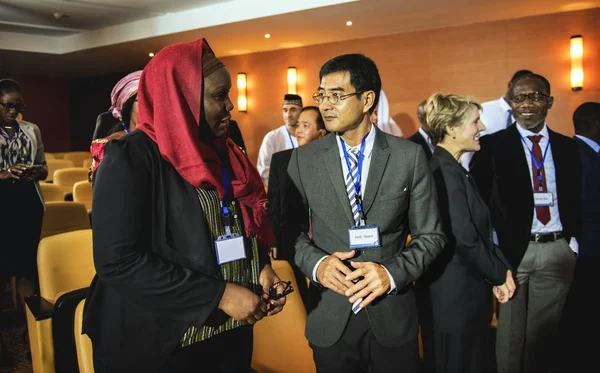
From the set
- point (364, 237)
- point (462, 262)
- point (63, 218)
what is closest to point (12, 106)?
point (63, 218)

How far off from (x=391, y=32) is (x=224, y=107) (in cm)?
601

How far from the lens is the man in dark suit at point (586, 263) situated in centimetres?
284

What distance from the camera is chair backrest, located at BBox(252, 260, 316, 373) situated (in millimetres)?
1989

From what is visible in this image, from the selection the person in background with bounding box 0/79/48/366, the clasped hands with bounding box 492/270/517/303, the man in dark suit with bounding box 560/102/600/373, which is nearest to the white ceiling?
the man in dark suit with bounding box 560/102/600/373

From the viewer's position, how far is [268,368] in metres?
1.99

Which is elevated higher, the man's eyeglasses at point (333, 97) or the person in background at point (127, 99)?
the person in background at point (127, 99)

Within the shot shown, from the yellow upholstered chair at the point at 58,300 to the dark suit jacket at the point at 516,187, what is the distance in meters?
2.13

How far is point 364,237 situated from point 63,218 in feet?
8.24

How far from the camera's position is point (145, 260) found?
1075mm

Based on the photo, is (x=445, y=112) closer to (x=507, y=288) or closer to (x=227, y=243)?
(x=507, y=288)

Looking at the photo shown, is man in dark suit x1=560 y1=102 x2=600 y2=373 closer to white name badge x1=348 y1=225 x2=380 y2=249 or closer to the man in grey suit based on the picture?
the man in grey suit

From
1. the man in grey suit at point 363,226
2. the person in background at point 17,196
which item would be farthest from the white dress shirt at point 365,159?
the person in background at point 17,196

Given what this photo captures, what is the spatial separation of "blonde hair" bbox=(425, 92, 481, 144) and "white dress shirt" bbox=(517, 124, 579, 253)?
1.78 ft

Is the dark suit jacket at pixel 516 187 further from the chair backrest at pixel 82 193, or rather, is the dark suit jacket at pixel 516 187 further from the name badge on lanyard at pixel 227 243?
the chair backrest at pixel 82 193
